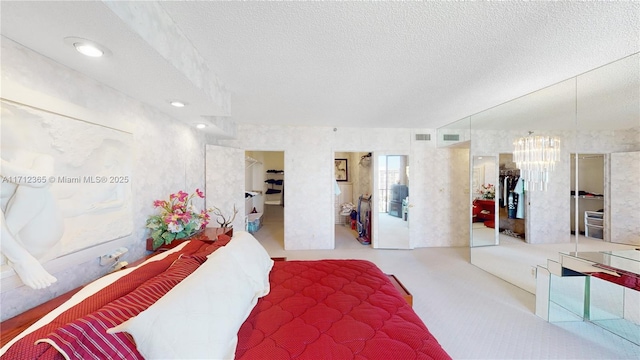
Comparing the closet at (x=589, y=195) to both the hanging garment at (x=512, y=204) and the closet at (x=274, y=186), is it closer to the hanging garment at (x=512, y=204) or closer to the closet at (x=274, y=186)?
the hanging garment at (x=512, y=204)

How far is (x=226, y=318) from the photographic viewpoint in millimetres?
1062

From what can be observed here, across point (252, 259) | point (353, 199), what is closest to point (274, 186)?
point (353, 199)

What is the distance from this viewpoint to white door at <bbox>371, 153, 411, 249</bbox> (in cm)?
437

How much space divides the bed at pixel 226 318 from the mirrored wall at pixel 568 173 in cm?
237

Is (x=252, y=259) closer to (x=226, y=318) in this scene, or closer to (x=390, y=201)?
(x=226, y=318)

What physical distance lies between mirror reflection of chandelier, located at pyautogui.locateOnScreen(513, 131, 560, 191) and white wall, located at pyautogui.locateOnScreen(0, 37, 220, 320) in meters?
4.25

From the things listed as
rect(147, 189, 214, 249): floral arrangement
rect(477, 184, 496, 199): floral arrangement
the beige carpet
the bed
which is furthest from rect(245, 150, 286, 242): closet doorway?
the bed

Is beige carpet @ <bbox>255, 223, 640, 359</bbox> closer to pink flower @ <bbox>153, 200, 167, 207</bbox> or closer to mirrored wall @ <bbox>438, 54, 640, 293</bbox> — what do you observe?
mirrored wall @ <bbox>438, 54, 640, 293</bbox>

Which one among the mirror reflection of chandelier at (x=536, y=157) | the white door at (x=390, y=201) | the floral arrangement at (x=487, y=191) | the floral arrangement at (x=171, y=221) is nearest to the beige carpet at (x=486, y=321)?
the white door at (x=390, y=201)

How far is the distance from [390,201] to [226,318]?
3868mm

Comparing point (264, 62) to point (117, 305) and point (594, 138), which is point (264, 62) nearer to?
point (117, 305)

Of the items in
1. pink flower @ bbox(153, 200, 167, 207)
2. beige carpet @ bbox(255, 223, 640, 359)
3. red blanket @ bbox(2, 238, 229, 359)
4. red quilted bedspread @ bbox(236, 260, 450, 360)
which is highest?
pink flower @ bbox(153, 200, 167, 207)

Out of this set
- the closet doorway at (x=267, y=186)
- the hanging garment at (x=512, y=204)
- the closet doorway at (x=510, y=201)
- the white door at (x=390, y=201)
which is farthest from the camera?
the closet doorway at (x=267, y=186)

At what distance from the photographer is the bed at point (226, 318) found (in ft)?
2.53
